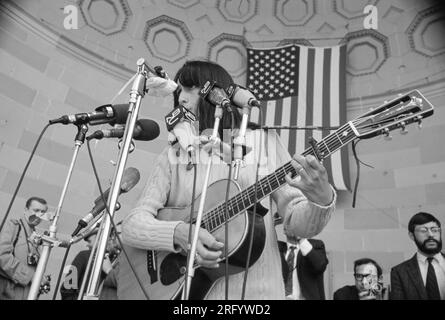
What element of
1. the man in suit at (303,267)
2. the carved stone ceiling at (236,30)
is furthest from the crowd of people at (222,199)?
the carved stone ceiling at (236,30)

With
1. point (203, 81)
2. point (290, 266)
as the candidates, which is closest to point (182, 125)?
point (203, 81)

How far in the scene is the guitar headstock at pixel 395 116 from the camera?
171 centimetres

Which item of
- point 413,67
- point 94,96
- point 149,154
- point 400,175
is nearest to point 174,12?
point 94,96

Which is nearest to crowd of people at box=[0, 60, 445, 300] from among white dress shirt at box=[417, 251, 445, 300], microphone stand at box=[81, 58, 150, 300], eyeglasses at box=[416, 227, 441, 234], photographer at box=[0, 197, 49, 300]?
microphone stand at box=[81, 58, 150, 300]

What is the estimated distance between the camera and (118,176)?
1.39 meters

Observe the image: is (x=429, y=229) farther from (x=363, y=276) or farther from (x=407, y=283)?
(x=363, y=276)

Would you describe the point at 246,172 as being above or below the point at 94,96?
below

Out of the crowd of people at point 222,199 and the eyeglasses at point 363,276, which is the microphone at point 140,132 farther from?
the eyeglasses at point 363,276

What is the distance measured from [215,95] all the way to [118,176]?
500 mm

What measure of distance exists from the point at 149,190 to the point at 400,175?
3.28m

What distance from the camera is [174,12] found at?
5.30 metres

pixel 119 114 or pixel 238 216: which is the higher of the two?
pixel 119 114

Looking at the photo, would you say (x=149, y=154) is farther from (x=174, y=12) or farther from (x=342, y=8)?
(x=342, y=8)

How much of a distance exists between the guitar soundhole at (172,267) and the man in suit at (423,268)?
229 centimetres
